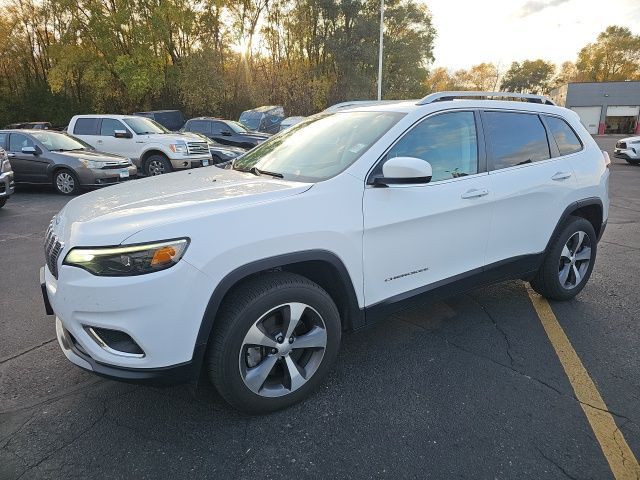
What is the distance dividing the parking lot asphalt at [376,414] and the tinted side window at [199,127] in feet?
41.3

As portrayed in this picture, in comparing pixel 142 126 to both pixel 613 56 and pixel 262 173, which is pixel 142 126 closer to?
pixel 262 173

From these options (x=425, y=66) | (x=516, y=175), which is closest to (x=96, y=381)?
(x=516, y=175)

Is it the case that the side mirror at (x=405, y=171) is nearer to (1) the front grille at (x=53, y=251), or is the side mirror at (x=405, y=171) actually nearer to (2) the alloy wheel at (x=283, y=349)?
(2) the alloy wheel at (x=283, y=349)

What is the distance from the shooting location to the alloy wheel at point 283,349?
7.63 ft

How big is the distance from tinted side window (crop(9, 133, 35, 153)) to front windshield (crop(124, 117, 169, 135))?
2.69 m

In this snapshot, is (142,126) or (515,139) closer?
(515,139)

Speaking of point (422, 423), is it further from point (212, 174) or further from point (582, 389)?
point (212, 174)

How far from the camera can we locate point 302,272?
2566 millimetres

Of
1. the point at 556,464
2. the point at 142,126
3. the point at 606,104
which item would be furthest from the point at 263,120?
the point at 606,104

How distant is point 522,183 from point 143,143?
10764mm

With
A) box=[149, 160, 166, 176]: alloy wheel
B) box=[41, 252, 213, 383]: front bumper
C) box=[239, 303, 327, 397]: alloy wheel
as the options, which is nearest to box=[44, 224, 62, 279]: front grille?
box=[41, 252, 213, 383]: front bumper

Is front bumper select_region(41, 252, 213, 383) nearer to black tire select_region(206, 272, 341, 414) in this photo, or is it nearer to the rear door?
black tire select_region(206, 272, 341, 414)

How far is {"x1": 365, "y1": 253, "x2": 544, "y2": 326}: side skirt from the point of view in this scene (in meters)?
2.75

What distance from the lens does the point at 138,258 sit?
6.54ft
